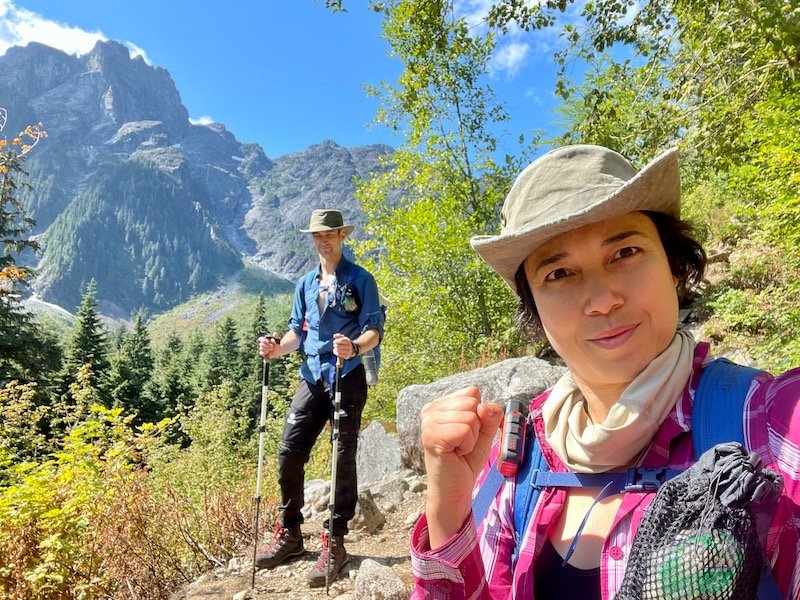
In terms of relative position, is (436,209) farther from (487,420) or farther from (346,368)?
(487,420)

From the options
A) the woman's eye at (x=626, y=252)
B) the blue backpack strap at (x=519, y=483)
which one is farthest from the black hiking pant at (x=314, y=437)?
the woman's eye at (x=626, y=252)

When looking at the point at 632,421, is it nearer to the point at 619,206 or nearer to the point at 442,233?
the point at 619,206

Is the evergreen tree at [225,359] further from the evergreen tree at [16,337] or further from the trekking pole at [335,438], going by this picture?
the trekking pole at [335,438]

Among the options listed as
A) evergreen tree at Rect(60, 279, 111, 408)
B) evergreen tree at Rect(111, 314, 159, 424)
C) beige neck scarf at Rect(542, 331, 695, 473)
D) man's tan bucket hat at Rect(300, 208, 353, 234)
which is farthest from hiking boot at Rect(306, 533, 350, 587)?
evergreen tree at Rect(60, 279, 111, 408)

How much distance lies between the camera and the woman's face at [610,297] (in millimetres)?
1005

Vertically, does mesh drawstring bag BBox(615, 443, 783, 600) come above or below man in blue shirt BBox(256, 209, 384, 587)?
below

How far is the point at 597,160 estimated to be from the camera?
3.54 feet

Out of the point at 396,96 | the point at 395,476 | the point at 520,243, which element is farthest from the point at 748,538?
the point at 396,96

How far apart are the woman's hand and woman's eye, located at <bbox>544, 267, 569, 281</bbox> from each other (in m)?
0.32

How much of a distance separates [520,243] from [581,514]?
57 cm

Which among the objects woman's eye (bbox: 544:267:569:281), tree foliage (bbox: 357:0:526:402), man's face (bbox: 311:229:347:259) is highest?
tree foliage (bbox: 357:0:526:402)

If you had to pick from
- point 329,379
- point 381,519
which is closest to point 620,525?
point 329,379

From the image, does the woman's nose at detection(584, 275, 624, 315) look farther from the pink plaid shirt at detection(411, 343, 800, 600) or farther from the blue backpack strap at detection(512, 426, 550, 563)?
the blue backpack strap at detection(512, 426, 550, 563)

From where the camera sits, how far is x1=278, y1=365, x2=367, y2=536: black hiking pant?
3.75 meters
